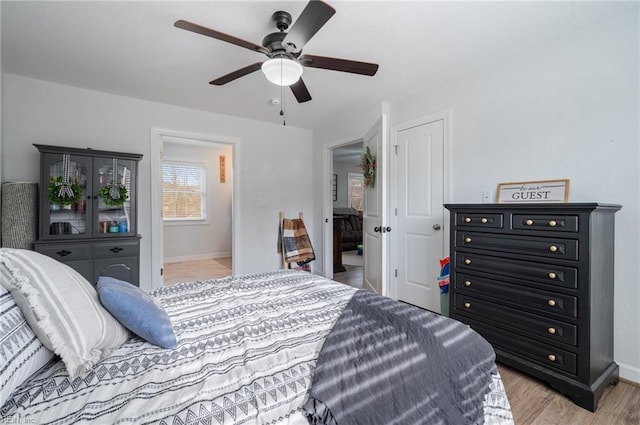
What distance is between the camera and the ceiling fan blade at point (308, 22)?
1.34 metres

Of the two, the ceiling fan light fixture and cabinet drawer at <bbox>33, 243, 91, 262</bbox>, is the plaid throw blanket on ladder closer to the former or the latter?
cabinet drawer at <bbox>33, 243, 91, 262</bbox>

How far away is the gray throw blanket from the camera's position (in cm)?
81

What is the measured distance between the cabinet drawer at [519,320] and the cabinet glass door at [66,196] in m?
3.54

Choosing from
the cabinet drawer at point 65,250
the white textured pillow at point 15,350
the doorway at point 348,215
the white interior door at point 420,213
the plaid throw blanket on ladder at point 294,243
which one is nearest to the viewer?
the white textured pillow at point 15,350

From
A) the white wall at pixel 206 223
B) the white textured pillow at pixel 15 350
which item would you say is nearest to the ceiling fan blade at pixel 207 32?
the white textured pillow at pixel 15 350

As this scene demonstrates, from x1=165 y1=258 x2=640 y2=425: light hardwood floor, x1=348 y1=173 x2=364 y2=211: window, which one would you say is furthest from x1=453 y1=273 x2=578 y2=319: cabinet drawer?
x1=348 y1=173 x2=364 y2=211: window

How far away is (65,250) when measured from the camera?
2.71 m

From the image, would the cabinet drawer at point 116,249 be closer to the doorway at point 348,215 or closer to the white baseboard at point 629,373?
the doorway at point 348,215

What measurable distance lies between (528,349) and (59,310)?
2.42m

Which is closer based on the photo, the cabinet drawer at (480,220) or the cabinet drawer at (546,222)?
the cabinet drawer at (546,222)

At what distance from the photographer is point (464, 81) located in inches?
106

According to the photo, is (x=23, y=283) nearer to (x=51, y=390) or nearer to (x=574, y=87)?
(x=51, y=390)

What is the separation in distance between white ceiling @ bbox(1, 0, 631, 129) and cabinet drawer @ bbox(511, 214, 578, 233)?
51.3 inches

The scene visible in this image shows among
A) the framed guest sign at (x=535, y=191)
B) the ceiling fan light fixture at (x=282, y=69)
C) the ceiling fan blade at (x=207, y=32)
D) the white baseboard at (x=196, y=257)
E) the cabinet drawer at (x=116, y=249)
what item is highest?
the ceiling fan blade at (x=207, y=32)
